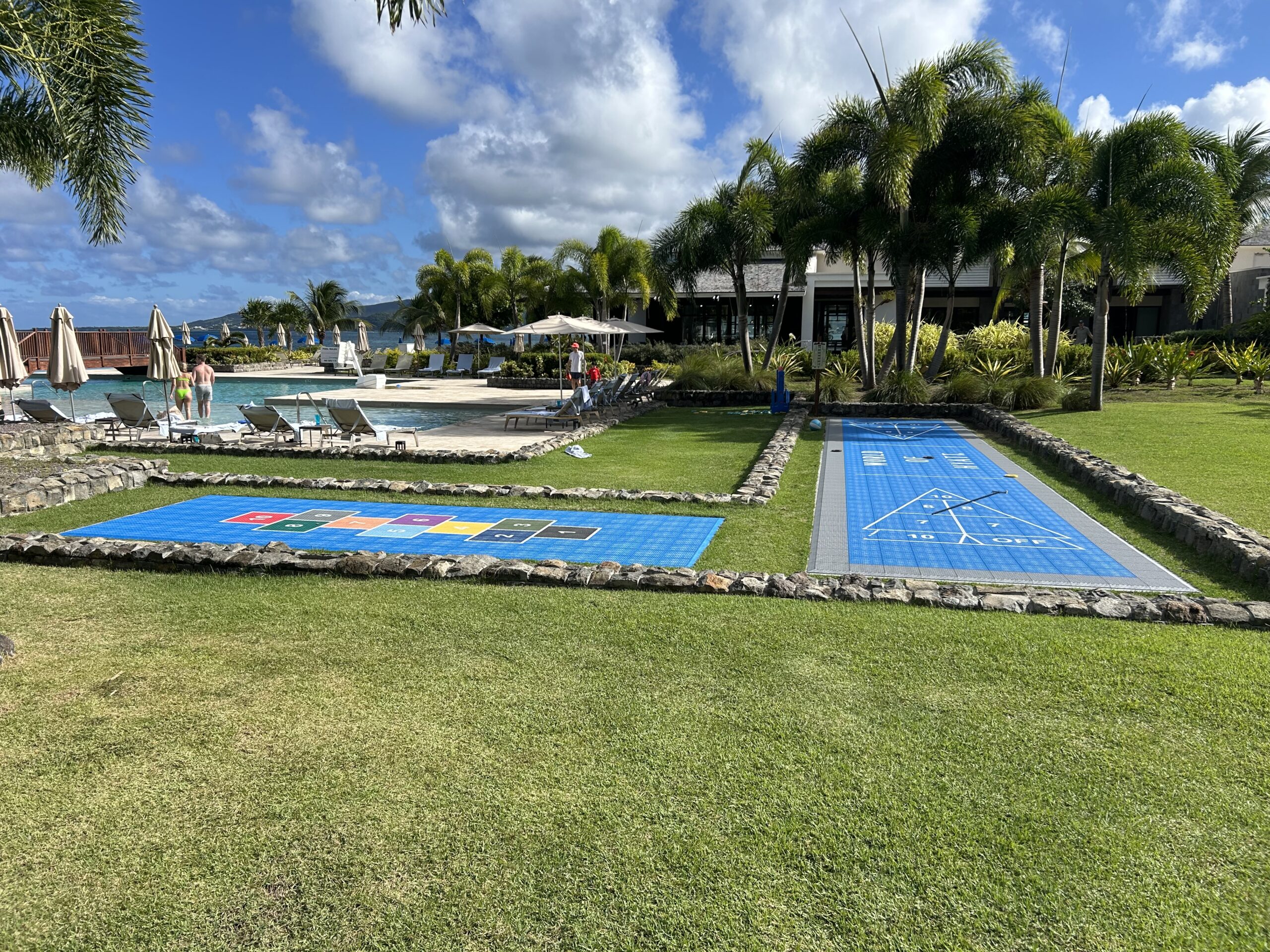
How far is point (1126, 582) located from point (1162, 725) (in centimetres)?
252

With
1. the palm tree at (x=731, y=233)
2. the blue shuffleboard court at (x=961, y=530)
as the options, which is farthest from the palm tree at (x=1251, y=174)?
the blue shuffleboard court at (x=961, y=530)

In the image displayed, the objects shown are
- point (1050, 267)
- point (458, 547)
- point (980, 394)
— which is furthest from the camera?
point (1050, 267)

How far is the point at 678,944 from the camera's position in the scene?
2389 millimetres

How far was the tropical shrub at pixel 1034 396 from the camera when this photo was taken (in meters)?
17.5

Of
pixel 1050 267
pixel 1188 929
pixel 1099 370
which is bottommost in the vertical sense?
pixel 1188 929

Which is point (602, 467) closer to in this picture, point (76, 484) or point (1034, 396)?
point (76, 484)

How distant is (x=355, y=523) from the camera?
25.9ft

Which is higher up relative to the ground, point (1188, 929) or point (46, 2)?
point (46, 2)

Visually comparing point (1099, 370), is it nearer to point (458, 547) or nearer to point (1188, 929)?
point (458, 547)

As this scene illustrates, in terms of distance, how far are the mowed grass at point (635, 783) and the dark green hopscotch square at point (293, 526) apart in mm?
2492

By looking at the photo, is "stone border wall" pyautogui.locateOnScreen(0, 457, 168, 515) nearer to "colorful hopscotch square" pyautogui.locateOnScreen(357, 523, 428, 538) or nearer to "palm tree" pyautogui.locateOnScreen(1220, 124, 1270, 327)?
"colorful hopscotch square" pyautogui.locateOnScreen(357, 523, 428, 538)

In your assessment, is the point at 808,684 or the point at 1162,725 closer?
the point at 1162,725

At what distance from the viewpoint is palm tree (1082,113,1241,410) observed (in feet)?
51.0

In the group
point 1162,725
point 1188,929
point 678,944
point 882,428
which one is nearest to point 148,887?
point 678,944
